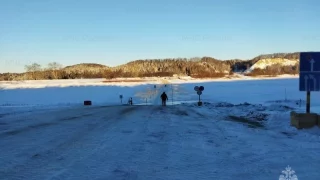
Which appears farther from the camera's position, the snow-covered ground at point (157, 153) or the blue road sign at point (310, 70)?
the blue road sign at point (310, 70)

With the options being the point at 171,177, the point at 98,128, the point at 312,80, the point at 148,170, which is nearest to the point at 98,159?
the point at 148,170

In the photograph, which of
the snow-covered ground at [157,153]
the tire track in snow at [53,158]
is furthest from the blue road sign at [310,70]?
the tire track in snow at [53,158]

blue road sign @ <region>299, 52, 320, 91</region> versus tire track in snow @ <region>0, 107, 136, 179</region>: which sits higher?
blue road sign @ <region>299, 52, 320, 91</region>

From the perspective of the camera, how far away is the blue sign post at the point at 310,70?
1352 centimetres

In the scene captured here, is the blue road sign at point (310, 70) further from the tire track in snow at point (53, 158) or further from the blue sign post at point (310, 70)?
the tire track in snow at point (53, 158)

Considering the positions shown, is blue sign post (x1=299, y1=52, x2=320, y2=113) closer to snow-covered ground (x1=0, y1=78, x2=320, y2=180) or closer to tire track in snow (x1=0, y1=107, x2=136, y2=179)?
snow-covered ground (x1=0, y1=78, x2=320, y2=180)

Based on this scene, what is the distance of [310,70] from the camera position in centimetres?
1374

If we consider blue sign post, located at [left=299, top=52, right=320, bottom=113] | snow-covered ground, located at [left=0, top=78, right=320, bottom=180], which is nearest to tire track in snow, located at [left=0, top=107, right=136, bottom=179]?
snow-covered ground, located at [left=0, top=78, right=320, bottom=180]

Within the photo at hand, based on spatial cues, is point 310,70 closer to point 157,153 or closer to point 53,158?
point 157,153

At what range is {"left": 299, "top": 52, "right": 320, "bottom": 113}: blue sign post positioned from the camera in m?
13.5

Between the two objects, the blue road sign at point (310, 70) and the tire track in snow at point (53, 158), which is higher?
the blue road sign at point (310, 70)

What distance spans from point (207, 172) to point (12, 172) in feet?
11.7

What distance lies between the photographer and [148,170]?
7.14 metres

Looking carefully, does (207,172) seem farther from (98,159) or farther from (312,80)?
(312,80)
